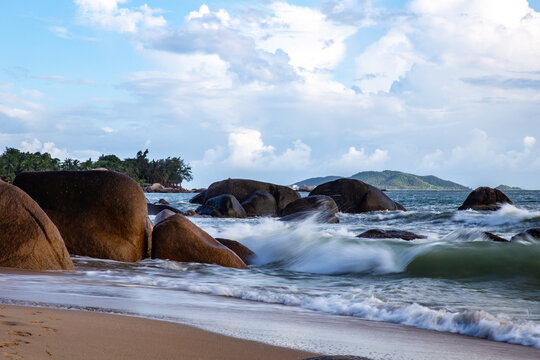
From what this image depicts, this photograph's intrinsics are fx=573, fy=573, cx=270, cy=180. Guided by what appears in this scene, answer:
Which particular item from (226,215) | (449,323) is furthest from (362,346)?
(226,215)

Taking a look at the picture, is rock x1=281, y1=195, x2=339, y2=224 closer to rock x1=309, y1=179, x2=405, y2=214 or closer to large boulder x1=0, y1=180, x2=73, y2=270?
rock x1=309, y1=179, x2=405, y2=214

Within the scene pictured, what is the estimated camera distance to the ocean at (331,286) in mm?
4621

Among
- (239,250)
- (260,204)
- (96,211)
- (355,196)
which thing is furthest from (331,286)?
(355,196)

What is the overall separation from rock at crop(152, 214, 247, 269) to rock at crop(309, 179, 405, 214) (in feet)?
60.2

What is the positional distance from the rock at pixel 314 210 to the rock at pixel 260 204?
3.81 m

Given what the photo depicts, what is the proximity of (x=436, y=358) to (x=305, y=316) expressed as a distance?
167 cm

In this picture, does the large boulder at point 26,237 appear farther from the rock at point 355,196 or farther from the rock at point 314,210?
the rock at point 355,196

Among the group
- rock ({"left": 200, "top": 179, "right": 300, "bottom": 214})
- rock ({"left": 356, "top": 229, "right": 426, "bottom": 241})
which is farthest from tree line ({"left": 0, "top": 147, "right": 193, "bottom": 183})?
rock ({"left": 356, "top": 229, "right": 426, "bottom": 241})

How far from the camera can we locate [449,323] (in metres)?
4.84

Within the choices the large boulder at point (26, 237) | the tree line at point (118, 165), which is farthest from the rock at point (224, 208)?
the tree line at point (118, 165)

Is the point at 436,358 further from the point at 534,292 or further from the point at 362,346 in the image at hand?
the point at 534,292

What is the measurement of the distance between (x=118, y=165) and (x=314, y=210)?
112122 mm

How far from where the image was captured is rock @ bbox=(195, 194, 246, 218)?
78.2 ft

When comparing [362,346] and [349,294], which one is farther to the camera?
[349,294]
